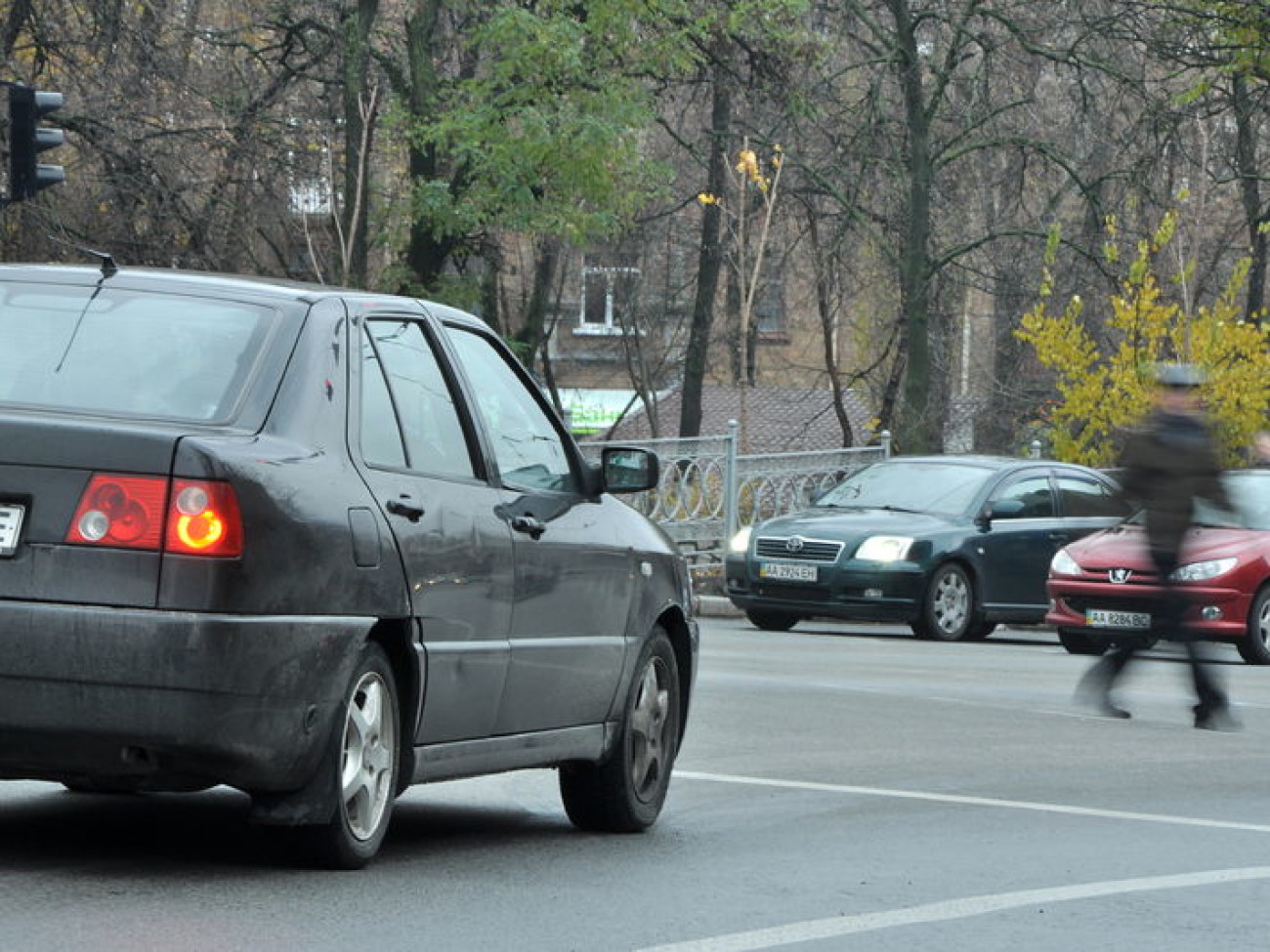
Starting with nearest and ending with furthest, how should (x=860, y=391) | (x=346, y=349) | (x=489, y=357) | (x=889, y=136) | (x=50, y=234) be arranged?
(x=346, y=349) < (x=489, y=357) < (x=50, y=234) < (x=889, y=136) < (x=860, y=391)

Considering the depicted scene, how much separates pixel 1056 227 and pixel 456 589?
90.8 ft

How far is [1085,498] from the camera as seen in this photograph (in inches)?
1003

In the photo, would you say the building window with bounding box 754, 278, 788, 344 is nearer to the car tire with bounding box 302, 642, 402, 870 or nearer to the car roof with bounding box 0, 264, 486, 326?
the car roof with bounding box 0, 264, 486, 326

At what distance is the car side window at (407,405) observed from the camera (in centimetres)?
755

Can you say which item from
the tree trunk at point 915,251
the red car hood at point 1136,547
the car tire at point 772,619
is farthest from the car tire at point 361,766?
the tree trunk at point 915,251

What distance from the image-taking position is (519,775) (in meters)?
10.8

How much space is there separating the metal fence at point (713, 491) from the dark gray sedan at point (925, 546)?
14.0ft

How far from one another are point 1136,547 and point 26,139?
28.5ft

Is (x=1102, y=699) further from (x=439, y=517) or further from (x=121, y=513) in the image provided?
(x=121, y=513)

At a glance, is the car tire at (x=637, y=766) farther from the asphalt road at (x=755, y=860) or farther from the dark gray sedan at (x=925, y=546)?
the dark gray sedan at (x=925, y=546)

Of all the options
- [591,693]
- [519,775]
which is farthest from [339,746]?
[519,775]

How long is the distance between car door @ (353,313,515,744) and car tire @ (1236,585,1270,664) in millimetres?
14385

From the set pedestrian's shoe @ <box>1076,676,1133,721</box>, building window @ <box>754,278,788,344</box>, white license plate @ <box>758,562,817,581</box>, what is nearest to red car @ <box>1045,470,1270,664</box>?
white license plate @ <box>758,562,817,581</box>

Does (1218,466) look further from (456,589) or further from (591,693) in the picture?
(456,589)
